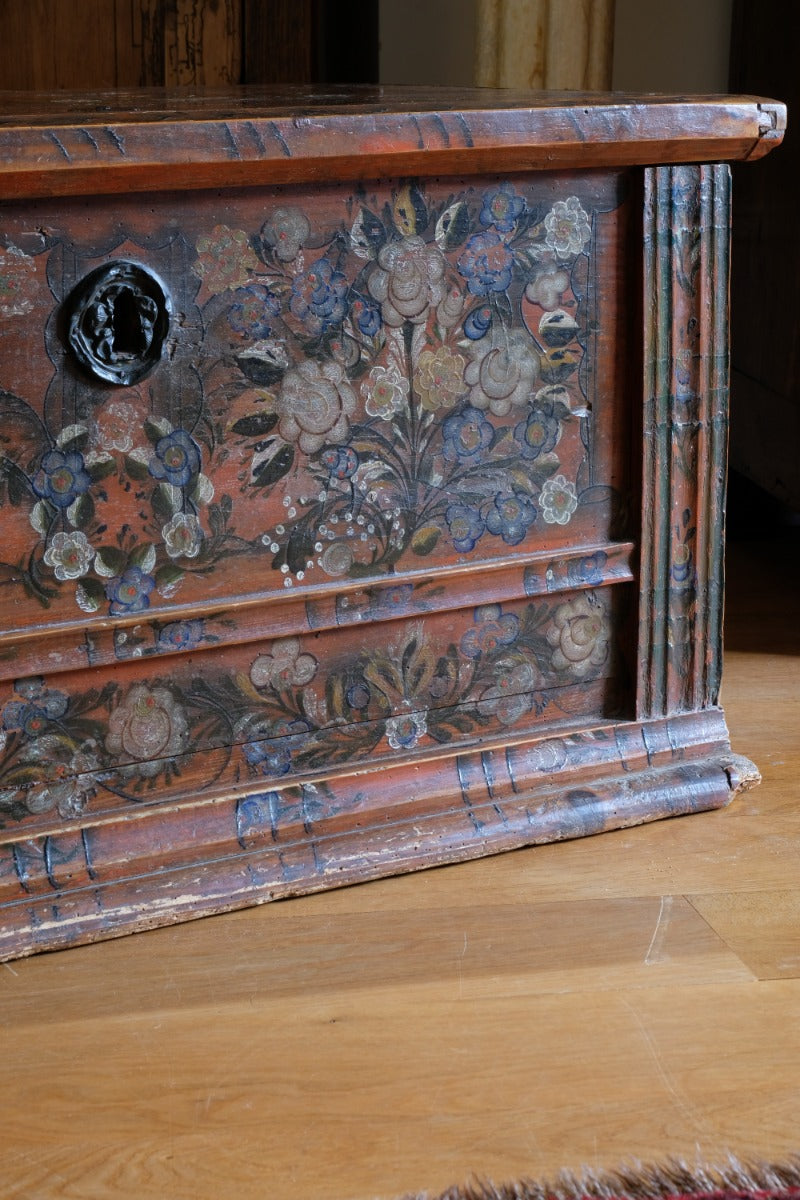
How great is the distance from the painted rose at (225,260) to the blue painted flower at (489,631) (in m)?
0.37

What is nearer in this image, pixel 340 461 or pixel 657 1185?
pixel 657 1185

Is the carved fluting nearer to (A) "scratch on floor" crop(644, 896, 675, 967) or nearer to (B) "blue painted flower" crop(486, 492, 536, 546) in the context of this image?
(B) "blue painted flower" crop(486, 492, 536, 546)

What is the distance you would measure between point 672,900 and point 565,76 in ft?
4.14

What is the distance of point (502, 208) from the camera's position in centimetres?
118

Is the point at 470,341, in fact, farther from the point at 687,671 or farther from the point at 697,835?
the point at 697,835

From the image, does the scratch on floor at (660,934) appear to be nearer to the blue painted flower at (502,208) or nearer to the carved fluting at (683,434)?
the carved fluting at (683,434)

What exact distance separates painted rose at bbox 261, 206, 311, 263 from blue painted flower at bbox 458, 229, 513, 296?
0.14 metres

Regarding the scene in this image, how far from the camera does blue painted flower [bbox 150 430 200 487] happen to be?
1.12 metres

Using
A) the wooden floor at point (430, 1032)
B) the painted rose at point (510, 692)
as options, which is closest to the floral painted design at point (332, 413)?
the painted rose at point (510, 692)

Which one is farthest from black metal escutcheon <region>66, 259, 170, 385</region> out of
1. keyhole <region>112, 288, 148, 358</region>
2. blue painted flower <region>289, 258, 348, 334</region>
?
blue painted flower <region>289, 258, 348, 334</region>

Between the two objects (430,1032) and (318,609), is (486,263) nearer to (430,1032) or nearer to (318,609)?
(318,609)

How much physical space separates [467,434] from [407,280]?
0.15 meters

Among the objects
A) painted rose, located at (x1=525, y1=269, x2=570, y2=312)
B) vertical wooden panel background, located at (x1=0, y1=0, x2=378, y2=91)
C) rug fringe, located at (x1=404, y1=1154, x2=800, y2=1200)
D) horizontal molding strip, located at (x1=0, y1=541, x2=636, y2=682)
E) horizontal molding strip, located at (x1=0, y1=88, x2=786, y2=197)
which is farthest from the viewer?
vertical wooden panel background, located at (x1=0, y1=0, x2=378, y2=91)

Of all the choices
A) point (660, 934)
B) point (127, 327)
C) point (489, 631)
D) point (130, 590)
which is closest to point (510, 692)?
point (489, 631)
